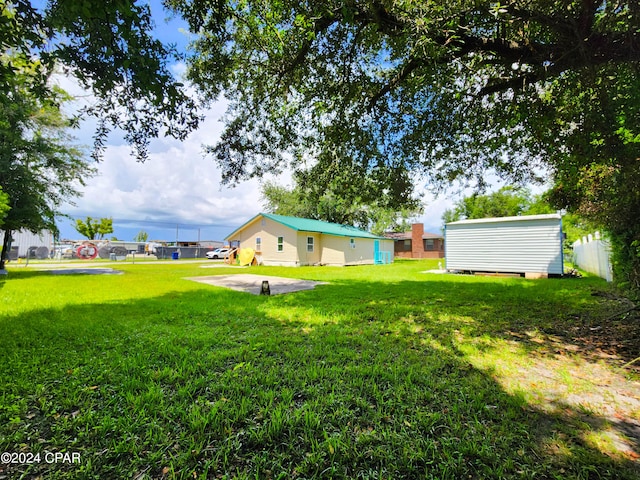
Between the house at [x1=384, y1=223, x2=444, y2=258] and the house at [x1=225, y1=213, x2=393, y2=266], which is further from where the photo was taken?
the house at [x1=384, y1=223, x2=444, y2=258]

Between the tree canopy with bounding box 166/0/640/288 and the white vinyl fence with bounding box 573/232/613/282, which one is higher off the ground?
the tree canopy with bounding box 166/0/640/288

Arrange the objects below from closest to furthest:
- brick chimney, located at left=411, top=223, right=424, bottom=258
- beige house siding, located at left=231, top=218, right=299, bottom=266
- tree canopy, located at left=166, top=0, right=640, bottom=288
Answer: tree canopy, located at left=166, top=0, right=640, bottom=288 < beige house siding, located at left=231, top=218, right=299, bottom=266 < brick chimney, located at left=411, top=223, right=424, bottom=258

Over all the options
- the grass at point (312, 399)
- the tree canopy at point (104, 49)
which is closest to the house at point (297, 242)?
the grass at point (312, 399)

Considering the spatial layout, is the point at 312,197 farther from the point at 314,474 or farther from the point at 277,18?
the point at 314,474

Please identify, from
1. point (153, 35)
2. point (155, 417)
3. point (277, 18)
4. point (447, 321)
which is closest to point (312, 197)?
point (277, 18)

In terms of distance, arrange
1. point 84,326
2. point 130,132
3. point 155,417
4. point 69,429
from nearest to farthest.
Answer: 1. point 69,429
2. point 155,417
3. point 130,132
4. point 84,326

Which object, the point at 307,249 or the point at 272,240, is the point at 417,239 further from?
the point at 272,240

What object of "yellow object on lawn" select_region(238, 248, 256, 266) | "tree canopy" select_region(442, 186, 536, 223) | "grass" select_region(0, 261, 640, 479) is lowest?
"grass" select_region(0, 261, 640, 479)

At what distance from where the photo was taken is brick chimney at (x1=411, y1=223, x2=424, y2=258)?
115ft

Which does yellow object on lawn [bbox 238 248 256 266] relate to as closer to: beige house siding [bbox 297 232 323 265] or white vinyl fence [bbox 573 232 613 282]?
beige house siding [bbox 297 232 323 265]

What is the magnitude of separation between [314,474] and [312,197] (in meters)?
7.23

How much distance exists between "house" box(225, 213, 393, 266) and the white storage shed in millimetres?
8777

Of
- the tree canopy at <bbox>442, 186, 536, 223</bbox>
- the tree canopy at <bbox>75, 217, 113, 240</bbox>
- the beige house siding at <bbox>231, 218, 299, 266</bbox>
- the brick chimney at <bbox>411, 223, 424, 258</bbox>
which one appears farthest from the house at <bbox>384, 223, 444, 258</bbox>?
the tree canopy at <bbox>75, 217, 113, 240</bbox>

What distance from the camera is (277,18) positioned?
5.07 metres
